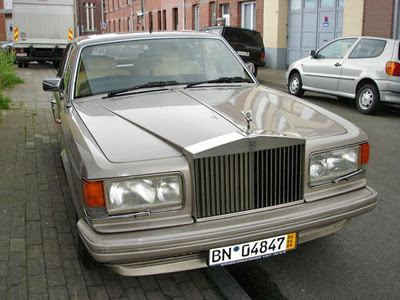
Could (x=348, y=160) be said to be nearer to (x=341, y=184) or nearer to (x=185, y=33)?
(x=341, y=184)

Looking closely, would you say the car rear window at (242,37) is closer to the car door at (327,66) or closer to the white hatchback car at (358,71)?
the white hatchback car at (358,71)

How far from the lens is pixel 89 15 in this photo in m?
74.7

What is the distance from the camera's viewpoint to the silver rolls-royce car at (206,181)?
2.85 metres

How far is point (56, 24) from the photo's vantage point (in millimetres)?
22188

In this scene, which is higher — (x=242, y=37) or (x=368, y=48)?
(x=242, y=37)

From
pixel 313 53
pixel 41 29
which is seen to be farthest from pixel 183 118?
pixel 41 29

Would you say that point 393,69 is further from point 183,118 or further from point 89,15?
point 89,15

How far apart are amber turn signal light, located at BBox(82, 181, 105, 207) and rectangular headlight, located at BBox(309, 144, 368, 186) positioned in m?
1.40

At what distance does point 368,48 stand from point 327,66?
43.3 inches

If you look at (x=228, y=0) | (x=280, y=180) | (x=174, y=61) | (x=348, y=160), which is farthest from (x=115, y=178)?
(x=228, y=0)

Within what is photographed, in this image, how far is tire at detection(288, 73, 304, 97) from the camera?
1268 centimetres

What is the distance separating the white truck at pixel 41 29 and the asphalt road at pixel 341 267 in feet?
64.9

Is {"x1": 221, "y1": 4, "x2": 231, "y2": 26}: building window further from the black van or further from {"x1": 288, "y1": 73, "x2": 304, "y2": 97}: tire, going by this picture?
{"x1": 288, "y1": 73, "x2": 304, "y2": 97}: tire

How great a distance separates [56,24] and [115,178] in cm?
2119
